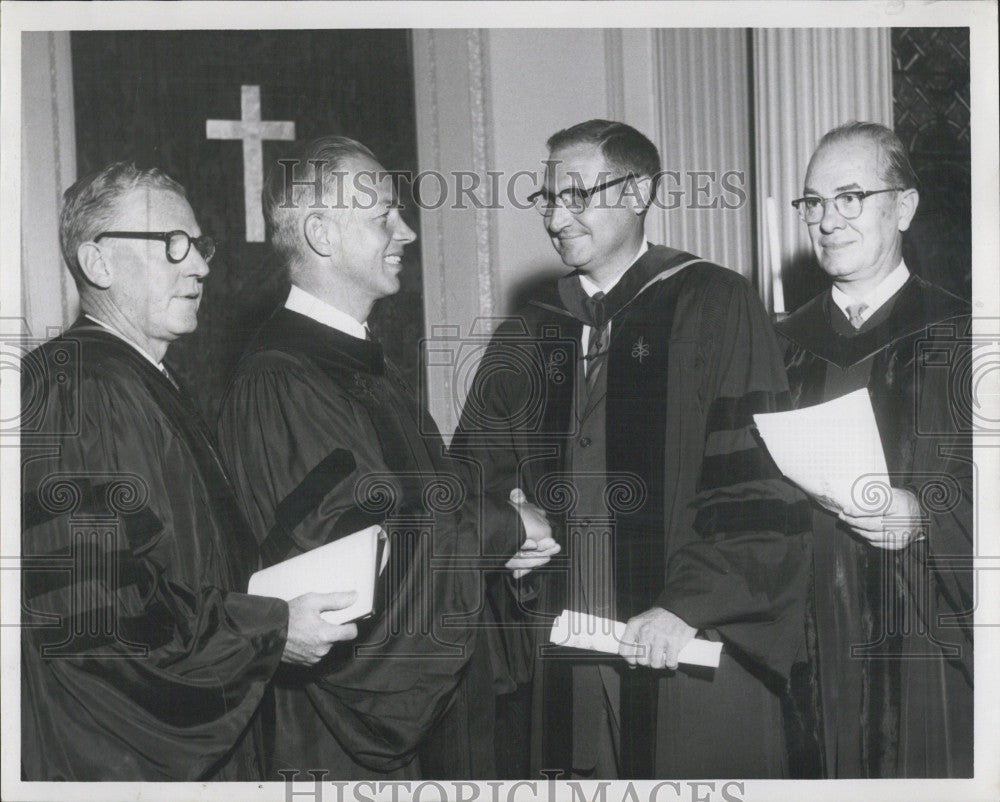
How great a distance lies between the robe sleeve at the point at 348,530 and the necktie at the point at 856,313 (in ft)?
4.55

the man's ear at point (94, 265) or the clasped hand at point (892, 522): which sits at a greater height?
the man's ear at point (94, 265)

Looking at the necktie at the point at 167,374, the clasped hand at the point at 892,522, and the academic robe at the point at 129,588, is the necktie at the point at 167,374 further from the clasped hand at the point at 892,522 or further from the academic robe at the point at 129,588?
the clasped hand at the point at 892,522

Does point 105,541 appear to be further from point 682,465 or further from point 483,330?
point 682,465

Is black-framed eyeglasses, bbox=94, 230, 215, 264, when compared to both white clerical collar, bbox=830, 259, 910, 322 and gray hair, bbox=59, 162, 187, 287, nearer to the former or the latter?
gray hair, bbox=59, 162, 187, 287

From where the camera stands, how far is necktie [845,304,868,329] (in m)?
3.54

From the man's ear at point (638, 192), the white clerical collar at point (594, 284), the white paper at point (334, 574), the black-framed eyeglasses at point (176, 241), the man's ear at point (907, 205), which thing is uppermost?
the man's ear at point (638, 192)

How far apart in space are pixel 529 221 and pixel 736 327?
2.36 ft

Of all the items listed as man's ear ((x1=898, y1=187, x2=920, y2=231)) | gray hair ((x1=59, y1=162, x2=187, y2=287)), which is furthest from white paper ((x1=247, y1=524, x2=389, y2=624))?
man's ear ((x1=898, y1=187, x2=920, y2=231))

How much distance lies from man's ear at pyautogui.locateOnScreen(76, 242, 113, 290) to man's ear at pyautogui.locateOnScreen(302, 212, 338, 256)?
608mm

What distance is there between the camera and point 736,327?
351 cm

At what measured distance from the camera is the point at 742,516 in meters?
3.49

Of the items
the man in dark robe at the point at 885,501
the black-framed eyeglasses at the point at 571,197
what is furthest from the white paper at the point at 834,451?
the black-framed eyeglasses at the point at 571,197

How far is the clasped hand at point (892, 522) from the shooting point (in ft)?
11.6

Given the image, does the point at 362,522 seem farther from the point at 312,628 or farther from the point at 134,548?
the point at 134,548
